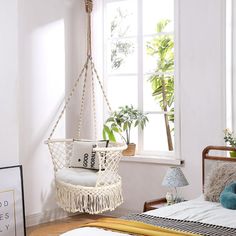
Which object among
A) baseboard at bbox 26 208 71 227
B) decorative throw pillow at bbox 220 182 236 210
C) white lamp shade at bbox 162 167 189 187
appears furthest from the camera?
baseboard at bbox 26 208 71 227

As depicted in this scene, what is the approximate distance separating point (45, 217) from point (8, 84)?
1.76 metres

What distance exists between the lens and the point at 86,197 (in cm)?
476

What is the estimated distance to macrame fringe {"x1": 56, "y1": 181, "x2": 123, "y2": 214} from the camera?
15.5ft

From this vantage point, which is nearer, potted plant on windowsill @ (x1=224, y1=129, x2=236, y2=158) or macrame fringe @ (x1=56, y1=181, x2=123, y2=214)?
potted plant on windowsill @ (x1=224, y1=129, x2=236, y2=158)

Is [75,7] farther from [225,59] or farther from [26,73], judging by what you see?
[225,59]

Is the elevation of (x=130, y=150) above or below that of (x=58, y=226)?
above

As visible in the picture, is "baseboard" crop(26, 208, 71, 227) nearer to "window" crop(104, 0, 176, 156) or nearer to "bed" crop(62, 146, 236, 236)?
"window" crop(104, 0, 176, 156)

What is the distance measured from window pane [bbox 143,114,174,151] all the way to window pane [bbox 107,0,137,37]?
106 cm

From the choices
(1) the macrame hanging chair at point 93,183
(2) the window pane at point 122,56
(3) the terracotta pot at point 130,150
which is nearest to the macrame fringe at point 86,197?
(1) the macrame hanging chair at point 93,183

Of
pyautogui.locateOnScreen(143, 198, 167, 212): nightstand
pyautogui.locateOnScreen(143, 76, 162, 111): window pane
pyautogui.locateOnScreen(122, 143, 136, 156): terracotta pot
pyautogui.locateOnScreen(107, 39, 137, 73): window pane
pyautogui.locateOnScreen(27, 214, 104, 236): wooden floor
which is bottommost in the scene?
pyautogui.locateOnScreen(27, 214, 104, 236): wooden floor

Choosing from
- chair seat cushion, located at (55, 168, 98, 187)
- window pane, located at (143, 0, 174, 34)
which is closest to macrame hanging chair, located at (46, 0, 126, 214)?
chair seat cushion, located at (55, 168, 98, 187)

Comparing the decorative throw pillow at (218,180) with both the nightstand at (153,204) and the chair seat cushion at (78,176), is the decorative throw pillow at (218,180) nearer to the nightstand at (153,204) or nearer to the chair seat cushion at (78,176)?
the nightstand at (153,204)

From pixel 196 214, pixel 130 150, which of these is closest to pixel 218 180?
pixel 196 214

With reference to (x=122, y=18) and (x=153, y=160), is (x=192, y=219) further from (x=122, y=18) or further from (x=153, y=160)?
(x=122, y=18)
